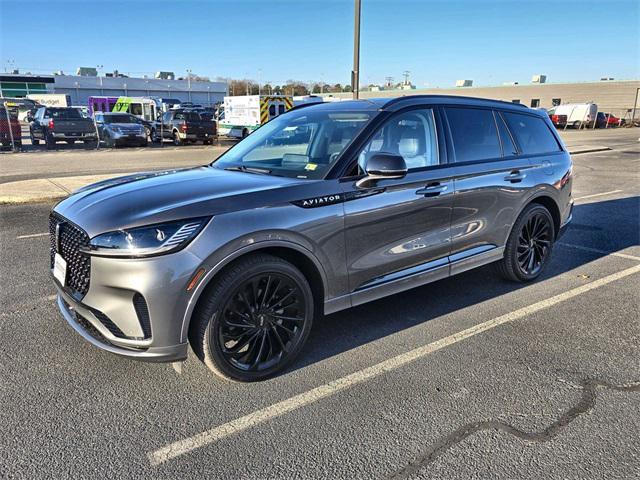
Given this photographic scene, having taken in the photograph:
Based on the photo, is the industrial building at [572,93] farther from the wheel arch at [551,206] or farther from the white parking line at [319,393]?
the white parking line at [319,393]

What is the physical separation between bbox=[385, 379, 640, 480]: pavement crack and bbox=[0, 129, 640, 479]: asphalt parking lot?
0.01m

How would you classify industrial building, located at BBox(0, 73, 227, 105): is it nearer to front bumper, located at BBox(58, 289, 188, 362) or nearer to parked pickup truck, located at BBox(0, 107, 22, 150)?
parked pickup truck, located at BBox(0, 107, 22, 150)

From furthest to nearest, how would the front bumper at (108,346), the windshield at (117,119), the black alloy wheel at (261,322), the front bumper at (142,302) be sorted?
the windshield at (117,119), the black alloy wheel at (261,322), the front bumper at (108,346), the front bumper at (142,302)

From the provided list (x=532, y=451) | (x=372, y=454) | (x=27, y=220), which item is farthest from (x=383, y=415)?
(x=27, y=220)

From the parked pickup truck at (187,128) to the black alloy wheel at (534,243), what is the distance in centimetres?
2152

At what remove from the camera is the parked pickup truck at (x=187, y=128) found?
24.3m

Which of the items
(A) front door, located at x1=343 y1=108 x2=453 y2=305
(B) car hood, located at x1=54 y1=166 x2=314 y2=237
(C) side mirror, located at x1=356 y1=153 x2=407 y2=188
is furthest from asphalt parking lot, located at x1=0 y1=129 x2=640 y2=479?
(C) side mirror, located at x1=356 y1=153 x2=407 y2=188

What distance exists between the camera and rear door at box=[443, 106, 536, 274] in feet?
14.1

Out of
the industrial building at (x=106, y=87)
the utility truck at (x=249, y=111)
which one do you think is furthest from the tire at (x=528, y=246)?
the industrial building at (x=106, y=87)

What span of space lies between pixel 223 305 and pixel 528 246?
350 centimetres

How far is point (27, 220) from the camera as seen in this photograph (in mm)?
7871

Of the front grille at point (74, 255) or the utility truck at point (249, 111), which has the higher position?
the utility truck at point (249, 111)

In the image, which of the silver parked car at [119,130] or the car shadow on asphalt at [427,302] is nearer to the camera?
the car shadow on asphalt at [427,302]

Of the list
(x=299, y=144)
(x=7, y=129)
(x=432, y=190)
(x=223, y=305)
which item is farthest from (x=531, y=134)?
(x=7, y=129)
